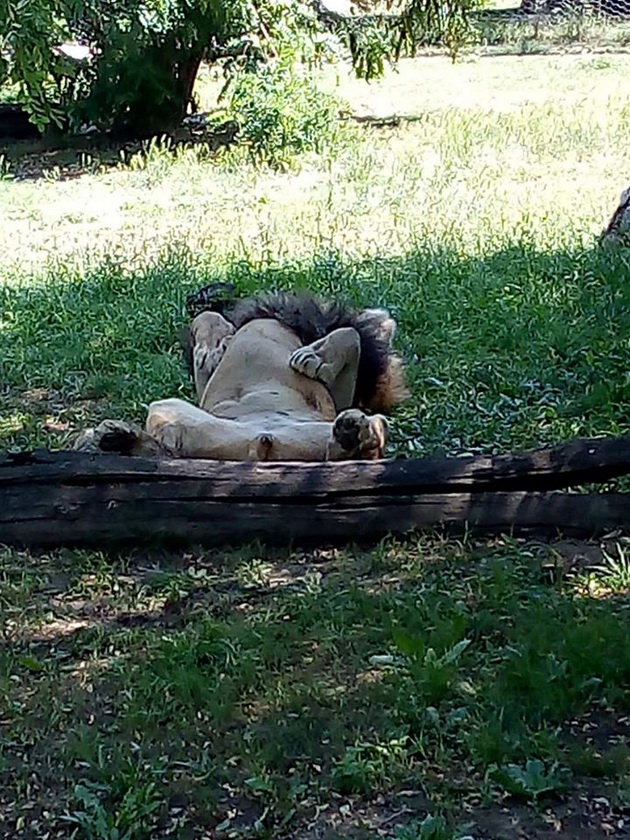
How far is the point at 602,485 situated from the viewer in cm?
451

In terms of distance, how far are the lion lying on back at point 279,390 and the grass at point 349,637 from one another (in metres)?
0.35

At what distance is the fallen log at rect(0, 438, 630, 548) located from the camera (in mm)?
4016

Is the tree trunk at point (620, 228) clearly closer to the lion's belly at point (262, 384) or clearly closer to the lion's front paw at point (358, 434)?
the lion's belly at point (262, 384)

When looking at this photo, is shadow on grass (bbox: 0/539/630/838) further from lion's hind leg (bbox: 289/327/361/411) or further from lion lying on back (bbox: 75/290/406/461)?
lion's hind leg (bbox: 289/327/361/411)

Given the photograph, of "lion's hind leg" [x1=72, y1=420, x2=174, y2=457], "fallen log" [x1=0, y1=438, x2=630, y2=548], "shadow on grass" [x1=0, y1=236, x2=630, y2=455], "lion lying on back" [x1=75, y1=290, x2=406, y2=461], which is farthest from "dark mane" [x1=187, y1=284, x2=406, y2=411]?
"fallen log" [x1=0, y1=438, x2=630, y2=548]

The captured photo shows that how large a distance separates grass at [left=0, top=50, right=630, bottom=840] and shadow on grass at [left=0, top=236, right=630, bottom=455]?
0.02 metres

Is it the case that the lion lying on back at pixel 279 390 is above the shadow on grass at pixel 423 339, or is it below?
above

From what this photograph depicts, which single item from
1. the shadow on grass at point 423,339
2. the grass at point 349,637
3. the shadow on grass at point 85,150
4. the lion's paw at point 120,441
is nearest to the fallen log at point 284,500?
the grass at point 349,637

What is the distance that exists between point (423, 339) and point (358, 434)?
2.06 meters

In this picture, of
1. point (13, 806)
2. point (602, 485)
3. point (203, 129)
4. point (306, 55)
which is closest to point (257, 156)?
point (306, 55)

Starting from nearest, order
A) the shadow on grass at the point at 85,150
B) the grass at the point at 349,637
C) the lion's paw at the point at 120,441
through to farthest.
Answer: the grass at the point at 349,637 < the lion's paw at the point at 120,441 < the shadow on grass at the point at 85,150

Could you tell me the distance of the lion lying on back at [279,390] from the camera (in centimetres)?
439

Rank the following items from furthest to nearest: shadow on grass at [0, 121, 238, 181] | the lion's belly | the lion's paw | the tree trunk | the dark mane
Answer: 1. shadow on grass at [0, 121, 238, 181]
2. the tree trunk
3. the dark mane
4. the lion's belly
5. the lion's paw

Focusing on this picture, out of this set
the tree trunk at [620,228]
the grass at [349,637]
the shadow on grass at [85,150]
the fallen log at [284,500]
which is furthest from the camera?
the shadow on grass at [85,150]
